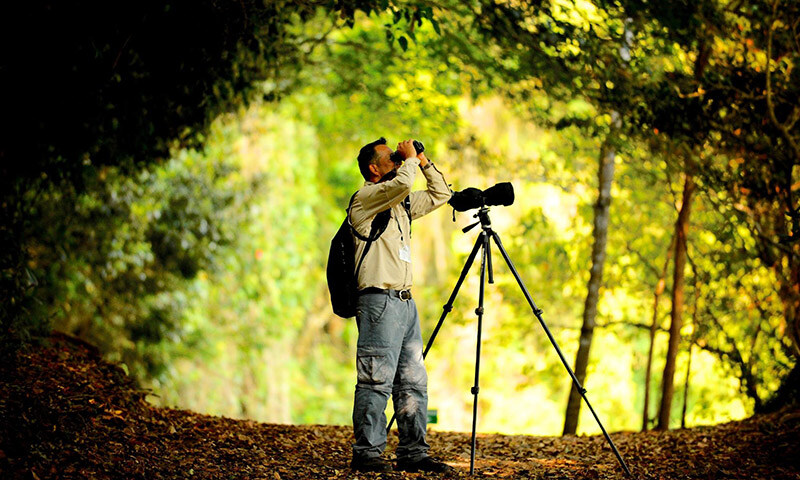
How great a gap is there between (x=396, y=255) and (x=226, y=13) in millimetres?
2387

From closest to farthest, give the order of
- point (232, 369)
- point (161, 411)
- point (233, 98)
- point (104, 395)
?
1. point (104, 395)
2. point (161, 411)
3. point (233, 98)
4. point (232, 369)

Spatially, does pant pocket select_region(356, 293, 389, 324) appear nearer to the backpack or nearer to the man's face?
the backpack

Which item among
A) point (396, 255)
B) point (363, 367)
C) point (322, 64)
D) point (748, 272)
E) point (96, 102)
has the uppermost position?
point (322, 64)

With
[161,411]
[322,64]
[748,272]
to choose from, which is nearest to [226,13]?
[161,411]

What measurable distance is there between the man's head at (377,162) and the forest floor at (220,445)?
162 cm

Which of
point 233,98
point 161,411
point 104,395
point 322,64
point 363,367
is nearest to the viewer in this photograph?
point 363,367

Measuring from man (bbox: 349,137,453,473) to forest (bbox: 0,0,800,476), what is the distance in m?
1.36

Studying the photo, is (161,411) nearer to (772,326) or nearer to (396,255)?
(396,255)

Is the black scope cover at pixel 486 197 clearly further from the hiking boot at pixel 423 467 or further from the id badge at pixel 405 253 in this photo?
the hiking boot at pixel 423 467

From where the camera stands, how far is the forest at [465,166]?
5.91m

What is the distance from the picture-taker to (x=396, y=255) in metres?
4.58

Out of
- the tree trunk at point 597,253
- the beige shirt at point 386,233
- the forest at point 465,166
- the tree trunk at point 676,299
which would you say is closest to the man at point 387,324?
the beige shirt at point 386,233

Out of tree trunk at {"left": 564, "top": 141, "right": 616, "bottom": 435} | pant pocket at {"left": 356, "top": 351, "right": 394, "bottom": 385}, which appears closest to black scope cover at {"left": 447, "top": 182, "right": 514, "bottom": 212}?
pant pocket at {"left": 356, "top": 351, "right": 394, "bottom": 385}

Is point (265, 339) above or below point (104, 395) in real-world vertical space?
above
